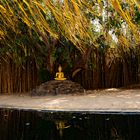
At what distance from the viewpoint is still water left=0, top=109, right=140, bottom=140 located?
3.62m

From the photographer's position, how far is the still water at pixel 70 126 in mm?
3617

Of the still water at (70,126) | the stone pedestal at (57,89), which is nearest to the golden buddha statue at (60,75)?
the stone pedestal at (57,89)

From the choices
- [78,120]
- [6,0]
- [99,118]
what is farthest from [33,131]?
[6,0]

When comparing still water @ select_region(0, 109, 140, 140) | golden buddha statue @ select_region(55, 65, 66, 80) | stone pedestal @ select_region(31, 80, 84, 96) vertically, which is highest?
golden buddha statue @ select_region(55, 65, 66, 80)

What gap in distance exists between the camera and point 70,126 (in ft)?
13.7

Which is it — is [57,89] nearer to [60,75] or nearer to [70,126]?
[60,75]

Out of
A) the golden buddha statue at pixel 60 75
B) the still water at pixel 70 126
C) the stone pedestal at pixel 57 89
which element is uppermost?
the golden buddha statue at pixel 60 75

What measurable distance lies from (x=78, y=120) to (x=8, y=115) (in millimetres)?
1385

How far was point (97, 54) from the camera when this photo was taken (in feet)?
29.9

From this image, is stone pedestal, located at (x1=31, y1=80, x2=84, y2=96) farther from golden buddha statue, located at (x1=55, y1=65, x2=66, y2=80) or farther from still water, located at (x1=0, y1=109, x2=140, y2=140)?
still water, located at (x1=0, y1=109, x2=140, y2=140)

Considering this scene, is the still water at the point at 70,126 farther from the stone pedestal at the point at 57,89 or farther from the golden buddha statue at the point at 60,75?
the golden buddha statue at the point at 60,75

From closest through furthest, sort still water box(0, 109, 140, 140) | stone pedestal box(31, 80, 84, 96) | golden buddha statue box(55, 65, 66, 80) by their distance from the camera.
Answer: still water box(0, 109, 140, 140) → stone pedestal box(31, 80, 84, 96) → golden buddha statue box(55, 65, 66, 80)

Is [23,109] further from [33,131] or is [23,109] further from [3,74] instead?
[3,74]

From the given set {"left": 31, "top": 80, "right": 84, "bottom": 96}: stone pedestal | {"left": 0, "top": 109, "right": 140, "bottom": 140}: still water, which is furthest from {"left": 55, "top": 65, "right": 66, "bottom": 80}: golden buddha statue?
{"left": 0, "top": 109, "right": 140, "bottom": 140}: still water
